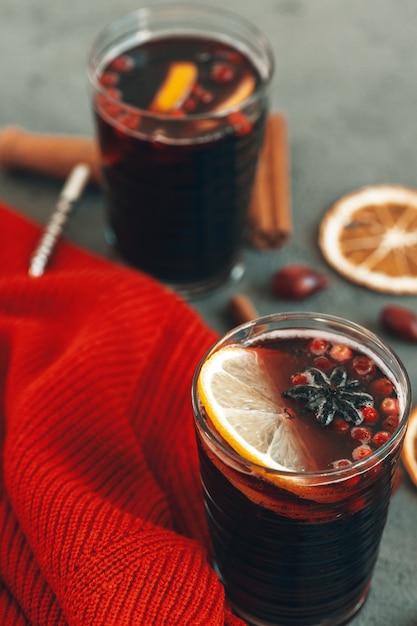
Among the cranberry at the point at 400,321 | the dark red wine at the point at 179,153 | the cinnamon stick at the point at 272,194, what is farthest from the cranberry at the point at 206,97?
the cranberry at the point at 400,321

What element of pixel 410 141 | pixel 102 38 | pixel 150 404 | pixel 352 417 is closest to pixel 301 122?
pixel 410 141

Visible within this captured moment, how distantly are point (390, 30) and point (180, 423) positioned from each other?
3.32 ft

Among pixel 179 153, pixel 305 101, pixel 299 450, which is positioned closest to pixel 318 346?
pixel 299 450

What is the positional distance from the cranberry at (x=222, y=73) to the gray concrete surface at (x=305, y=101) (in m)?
0.28

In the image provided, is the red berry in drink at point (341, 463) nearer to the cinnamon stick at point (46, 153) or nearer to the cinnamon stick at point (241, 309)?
the cinnamon stick at point (241, 309)

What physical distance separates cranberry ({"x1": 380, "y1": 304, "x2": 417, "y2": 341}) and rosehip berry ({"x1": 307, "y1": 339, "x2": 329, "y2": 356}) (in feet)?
1.34

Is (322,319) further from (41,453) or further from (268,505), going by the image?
(41,453)

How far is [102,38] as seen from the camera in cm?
136

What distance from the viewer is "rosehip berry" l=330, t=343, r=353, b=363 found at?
95cm

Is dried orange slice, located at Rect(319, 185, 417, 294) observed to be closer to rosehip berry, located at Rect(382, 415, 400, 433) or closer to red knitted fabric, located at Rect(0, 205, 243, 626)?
red knitted fabric, located at Rect(0, 205, 243, 626)

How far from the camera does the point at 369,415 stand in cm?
90

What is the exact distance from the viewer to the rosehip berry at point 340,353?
0.95m

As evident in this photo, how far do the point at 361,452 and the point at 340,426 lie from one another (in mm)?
32

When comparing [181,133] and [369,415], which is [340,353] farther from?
[181,133]
